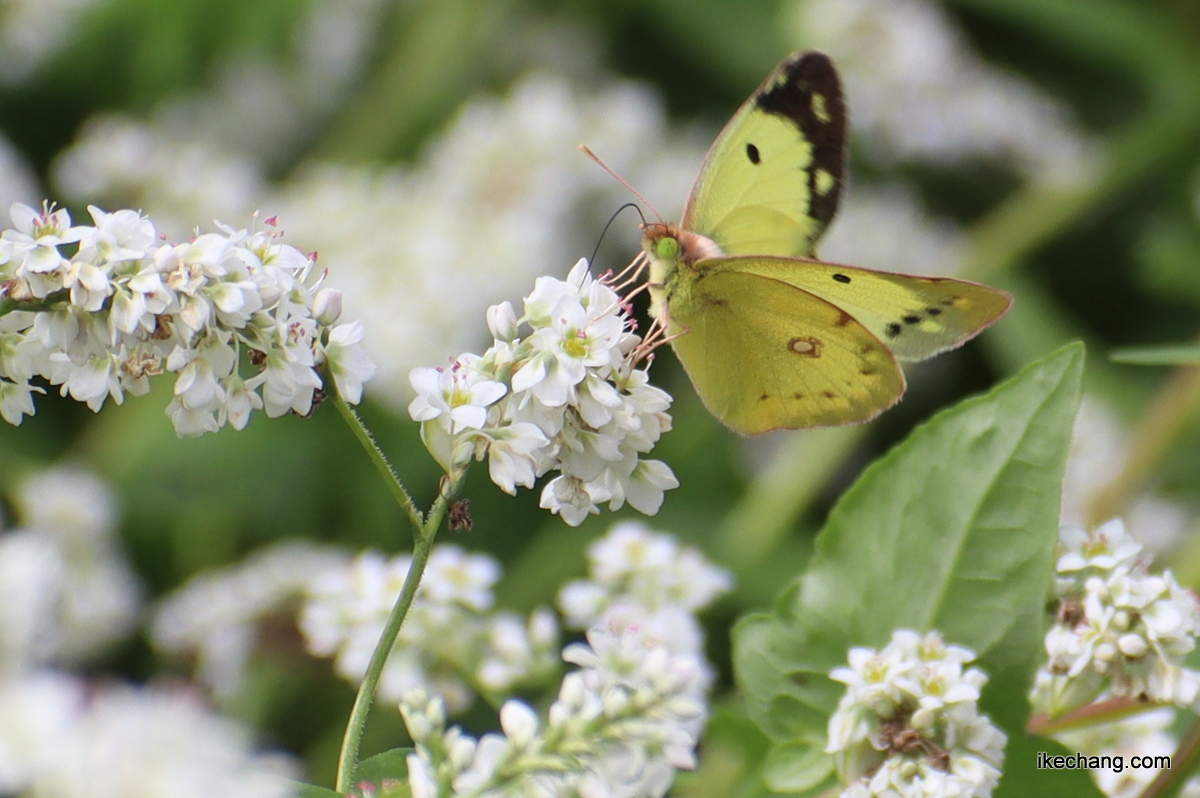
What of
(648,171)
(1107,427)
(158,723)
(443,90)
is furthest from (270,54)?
(158,723)

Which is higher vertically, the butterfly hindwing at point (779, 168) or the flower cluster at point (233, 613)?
the butterfly hindwing at point (779, 168)

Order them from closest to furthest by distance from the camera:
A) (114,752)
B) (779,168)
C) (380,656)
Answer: (114,752) < (380,656) < (779,168)

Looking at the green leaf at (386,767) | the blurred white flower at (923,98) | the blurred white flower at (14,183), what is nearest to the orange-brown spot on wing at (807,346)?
the green leaf at (386,767)

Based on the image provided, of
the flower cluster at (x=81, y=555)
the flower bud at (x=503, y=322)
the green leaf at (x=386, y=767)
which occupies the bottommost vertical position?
the flower cluster at (x=81, y=555)

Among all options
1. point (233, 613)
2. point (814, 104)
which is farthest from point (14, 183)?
point (814, 104)

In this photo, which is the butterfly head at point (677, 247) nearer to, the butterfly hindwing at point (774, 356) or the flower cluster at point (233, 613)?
the butterfly hindwing at point (774, 356)

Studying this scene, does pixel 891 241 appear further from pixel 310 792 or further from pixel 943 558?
pixel 310 792
